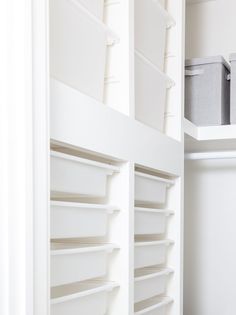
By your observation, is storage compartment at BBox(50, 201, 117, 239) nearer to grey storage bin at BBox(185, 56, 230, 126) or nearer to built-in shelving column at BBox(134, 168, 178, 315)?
built-in shelving column at BBox(134, 168, 178, 315)

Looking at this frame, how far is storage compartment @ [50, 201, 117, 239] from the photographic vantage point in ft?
3.41

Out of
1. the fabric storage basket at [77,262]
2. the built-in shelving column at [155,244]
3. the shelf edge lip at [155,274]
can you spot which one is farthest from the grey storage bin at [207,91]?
the fabric storage basket at [77,262]

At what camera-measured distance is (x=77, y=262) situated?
3.66 ft

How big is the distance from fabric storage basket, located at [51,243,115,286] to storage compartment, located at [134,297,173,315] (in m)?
0.32

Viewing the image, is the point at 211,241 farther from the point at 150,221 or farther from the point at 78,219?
the point at 78,219

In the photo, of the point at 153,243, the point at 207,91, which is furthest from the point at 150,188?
the point at 207,91

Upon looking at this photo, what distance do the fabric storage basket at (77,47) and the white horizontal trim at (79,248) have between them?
34 centimetres

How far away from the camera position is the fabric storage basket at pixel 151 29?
5.06 ft

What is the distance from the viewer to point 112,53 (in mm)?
1351

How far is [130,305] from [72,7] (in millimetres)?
720

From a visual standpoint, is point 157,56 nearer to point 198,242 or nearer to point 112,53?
point 112,53

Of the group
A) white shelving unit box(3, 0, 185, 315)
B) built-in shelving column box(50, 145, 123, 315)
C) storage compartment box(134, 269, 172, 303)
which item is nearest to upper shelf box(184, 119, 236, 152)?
white shelving unit box(3, 0, 185, 315)

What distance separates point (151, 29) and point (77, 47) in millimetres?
525

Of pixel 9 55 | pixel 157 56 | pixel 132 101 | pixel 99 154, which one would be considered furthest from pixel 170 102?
pixel 9 55
